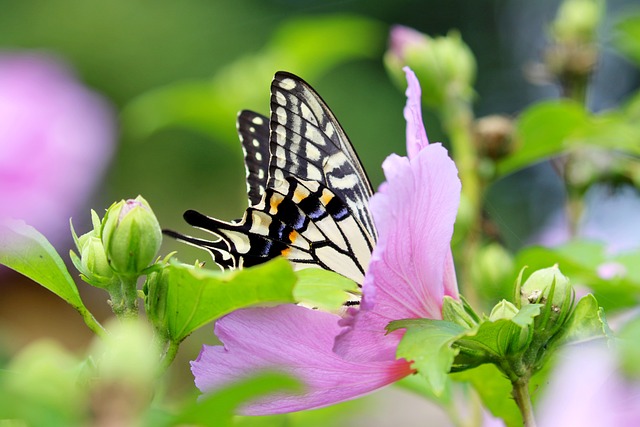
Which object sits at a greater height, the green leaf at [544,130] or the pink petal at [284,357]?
the green leaf at [544,130]

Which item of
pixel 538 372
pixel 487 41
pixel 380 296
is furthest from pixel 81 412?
pixel 487 41

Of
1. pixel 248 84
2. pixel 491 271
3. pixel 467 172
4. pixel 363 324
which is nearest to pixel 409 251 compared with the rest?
pixel 363 324

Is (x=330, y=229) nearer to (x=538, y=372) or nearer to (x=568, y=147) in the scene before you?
(x=538, y=372)

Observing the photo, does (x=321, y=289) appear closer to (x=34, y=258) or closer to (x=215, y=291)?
(x=215, y=291)

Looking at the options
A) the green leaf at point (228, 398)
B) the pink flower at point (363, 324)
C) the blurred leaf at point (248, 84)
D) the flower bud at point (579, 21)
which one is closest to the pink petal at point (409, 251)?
the pink flower at point (363, 324)

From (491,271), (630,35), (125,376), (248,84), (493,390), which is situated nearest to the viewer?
(125,376)

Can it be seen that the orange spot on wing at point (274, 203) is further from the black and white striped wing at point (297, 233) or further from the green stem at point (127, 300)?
the green stem at point (127, 300)
